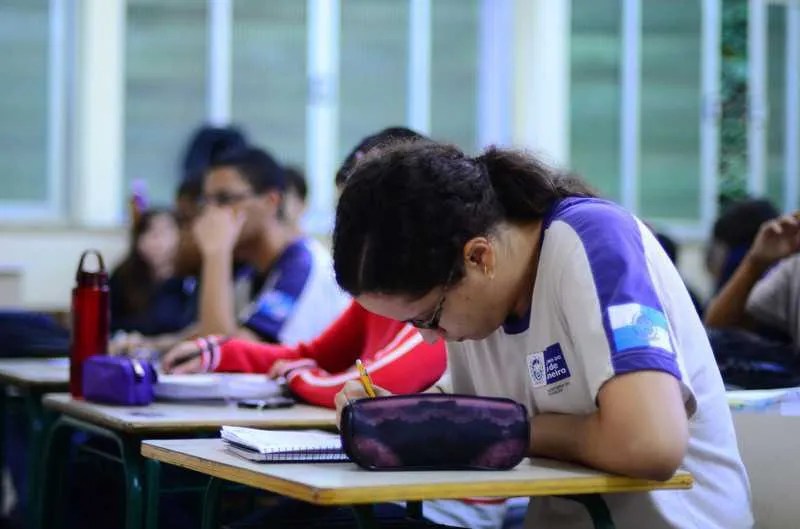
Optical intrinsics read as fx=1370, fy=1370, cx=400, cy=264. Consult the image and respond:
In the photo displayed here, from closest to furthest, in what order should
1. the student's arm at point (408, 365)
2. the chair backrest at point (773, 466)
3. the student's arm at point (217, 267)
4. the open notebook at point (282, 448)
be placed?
1. the open notebook at point (282, 448)
2. the chair backrest at point (773, 466)
3. the student's arm at point (408, 365)
4. the student's arm at point (217, 267)

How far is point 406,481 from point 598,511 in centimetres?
30

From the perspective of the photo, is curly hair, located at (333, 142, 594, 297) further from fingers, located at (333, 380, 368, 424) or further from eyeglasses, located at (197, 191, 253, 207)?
eyeglasses, located at (197, 191, 253, 207)

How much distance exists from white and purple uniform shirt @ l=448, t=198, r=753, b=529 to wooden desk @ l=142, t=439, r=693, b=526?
0.13 metres

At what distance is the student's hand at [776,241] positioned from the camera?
3.49 metres

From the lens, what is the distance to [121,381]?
2754mm

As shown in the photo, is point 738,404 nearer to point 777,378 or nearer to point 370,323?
point 777,378

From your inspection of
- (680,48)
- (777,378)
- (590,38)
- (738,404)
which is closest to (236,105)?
(590,38)

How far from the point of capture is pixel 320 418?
2.51 m

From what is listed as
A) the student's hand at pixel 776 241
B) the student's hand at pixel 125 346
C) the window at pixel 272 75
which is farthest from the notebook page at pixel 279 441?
the window at pixel 272 75

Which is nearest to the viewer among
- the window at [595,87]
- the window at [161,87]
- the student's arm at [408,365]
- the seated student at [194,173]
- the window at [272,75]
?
the student's arm at [408,365]

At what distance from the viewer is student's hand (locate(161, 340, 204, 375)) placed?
321cm

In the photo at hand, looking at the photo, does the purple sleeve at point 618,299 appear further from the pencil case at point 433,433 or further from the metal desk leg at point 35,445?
the metal desk leg at point 35,445

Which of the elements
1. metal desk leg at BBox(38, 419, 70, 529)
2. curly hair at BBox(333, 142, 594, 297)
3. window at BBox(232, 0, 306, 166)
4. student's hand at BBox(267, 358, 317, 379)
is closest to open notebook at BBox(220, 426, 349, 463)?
curly hair at BBox(333, 142, 594, 297)

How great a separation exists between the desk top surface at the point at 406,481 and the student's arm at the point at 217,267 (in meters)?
2.29
